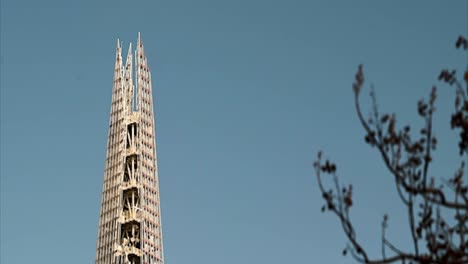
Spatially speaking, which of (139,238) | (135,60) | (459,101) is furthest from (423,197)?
(135,60)

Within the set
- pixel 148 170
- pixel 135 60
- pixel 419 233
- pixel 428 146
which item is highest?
pixel 135 60

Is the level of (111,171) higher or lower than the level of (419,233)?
higher

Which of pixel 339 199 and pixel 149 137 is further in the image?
pixel 149 137

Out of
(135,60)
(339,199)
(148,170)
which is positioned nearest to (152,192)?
(148,170)

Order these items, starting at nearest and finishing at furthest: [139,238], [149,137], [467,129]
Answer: [467,129], [139,238], [149,137]

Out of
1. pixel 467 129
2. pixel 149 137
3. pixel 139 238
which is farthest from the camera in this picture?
pixel 149 137

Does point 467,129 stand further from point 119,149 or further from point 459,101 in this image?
point 119,149

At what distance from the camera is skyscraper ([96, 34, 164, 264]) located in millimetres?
77500

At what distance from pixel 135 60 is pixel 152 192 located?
14969 mm

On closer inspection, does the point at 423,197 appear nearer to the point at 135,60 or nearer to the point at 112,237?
the point at 112,237

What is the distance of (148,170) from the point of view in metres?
80.9

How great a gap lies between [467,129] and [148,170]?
66.8m

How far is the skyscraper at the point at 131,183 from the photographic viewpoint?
77.5 meters

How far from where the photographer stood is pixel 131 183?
7944 centimetres
